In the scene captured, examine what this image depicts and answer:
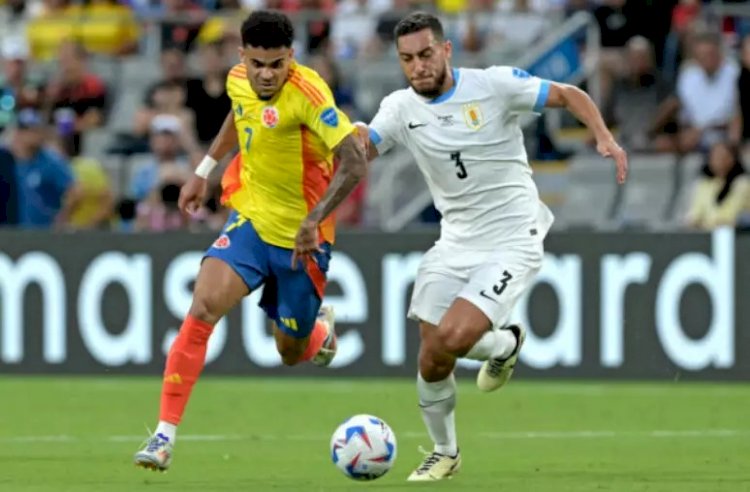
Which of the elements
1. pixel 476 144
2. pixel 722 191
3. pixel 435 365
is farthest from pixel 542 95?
pixel 722 191

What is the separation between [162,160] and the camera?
Answer: 18.6 meters

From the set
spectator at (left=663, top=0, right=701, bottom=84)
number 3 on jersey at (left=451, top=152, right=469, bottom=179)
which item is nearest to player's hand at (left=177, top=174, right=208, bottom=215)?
number 3 on jersey at (left=451, top=152, right=469, bottom=179)

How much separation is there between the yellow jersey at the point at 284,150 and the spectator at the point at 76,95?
9.76 meters

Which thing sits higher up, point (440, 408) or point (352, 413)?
point (440, 408)

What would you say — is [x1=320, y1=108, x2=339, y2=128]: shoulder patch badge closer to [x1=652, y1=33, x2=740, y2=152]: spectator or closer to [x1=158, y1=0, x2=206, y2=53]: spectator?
[x1=652, y1=33, x2=740, y2=152]: spectator

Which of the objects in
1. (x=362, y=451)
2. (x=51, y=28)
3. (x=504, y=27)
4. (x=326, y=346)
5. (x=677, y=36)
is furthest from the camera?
(x=51, y=28)

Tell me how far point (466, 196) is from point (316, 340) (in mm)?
1583

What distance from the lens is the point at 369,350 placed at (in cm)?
1691

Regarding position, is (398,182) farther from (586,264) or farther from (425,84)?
(425,84)

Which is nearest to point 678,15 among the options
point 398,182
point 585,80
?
point 585,80

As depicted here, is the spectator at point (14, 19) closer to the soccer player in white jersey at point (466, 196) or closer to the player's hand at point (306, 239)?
the soccer player in white jersey at point (466, 196)

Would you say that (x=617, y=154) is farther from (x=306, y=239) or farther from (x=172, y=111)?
(x=172, y=111)

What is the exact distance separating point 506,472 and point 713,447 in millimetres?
1899

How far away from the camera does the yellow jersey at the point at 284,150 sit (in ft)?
33.8
